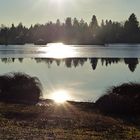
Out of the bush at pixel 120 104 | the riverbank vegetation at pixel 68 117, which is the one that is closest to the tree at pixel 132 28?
the riverbank vegetation at pixel 68 117

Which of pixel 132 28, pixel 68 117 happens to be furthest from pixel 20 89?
pixel 132 28

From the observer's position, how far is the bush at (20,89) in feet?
81.7

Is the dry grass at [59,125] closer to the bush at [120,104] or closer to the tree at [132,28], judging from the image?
the bush at [120,104]

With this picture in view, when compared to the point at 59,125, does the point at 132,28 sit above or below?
above

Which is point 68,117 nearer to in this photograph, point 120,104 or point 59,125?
point 59,125

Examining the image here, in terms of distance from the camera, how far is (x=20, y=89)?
2492 cm

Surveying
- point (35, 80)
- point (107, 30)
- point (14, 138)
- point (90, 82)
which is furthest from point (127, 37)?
point (14, 138)

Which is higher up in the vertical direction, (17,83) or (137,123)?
(17,83)

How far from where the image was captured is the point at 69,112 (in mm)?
19859

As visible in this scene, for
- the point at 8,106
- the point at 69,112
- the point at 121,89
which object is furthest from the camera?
the point at 121,89

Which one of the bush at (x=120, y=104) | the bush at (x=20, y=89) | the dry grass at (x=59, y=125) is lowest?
the dry grass at (x=59, y=125)

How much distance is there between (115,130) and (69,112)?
15.5 ft

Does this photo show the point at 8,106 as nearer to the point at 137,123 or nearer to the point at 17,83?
the point at 17,83

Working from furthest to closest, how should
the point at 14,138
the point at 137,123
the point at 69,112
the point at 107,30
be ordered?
the point at 107,30 → the point at 69,112 → the point at 137,123 → the point at 14,138
